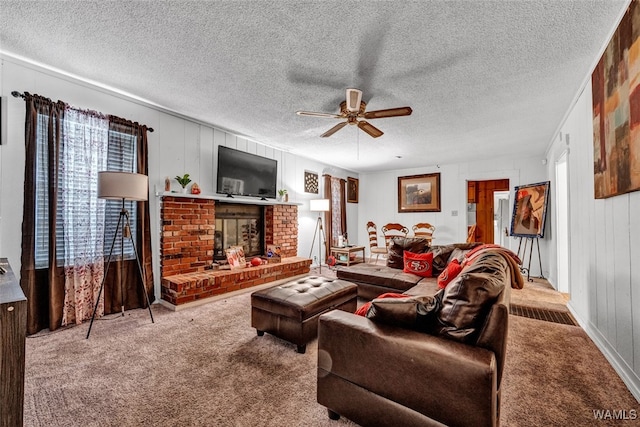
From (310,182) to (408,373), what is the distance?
16.4 feet

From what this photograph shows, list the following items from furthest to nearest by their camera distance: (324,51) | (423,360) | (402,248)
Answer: (402,248), (324,51), (423,360)

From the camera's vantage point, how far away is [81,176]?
9.14 feet

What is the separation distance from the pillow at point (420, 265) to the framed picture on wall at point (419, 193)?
3.48 metres

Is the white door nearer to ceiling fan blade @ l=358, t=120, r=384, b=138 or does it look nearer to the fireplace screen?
ceiling fan blade @ l=358, t=120, r=384, b=138

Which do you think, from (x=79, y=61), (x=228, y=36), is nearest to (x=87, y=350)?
(x=79, y=61)

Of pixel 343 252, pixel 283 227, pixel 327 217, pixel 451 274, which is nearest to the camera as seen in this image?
pixel 451 274

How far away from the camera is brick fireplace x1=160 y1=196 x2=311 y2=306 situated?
3322mm

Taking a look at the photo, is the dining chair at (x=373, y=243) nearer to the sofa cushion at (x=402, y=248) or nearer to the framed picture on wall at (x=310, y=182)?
the framed picture on wall at (x=310, y=182)

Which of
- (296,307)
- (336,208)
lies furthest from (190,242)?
(336,208)

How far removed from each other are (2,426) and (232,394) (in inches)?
38.9

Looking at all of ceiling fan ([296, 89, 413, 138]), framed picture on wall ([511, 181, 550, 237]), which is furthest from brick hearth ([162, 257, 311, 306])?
framed picture on wall ([511, 181, 550, 237])

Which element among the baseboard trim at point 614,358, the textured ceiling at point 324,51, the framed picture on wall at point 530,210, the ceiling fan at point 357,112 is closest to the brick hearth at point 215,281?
the textured ceiling at point 324,51

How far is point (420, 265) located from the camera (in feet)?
11.4

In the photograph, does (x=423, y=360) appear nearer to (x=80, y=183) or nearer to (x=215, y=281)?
(x=215, y=281)
